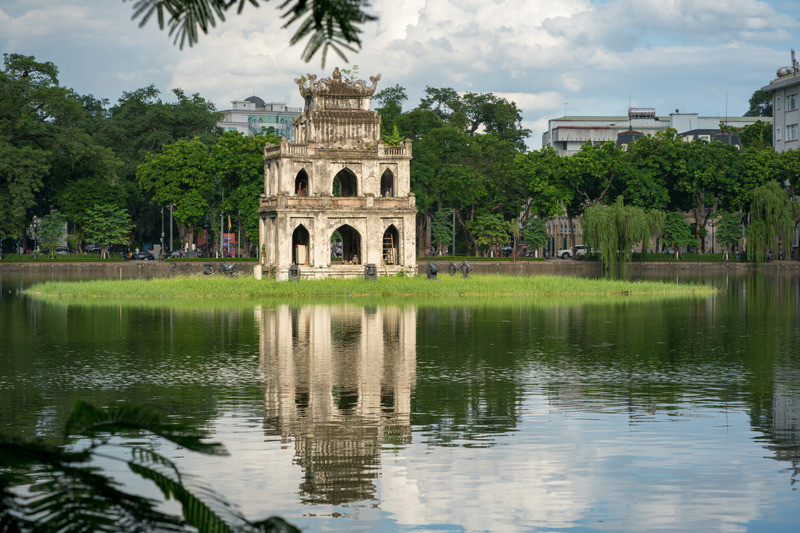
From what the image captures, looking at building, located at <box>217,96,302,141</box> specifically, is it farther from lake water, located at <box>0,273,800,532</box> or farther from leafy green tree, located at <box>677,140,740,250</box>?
lake water, located at <box>0,273,800,532</box>

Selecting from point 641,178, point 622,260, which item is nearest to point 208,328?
point 622,260

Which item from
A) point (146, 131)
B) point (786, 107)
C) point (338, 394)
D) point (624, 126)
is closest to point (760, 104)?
point (624, 126)

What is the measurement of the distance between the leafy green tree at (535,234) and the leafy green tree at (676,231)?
11.7 meters

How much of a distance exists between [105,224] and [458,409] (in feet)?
263

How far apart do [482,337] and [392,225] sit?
3171 cm

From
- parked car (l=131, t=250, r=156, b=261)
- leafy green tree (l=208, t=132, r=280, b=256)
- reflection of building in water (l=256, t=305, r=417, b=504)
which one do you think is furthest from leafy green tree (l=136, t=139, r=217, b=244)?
reflection of building in water (l=256, t=305, r=417, b=504)

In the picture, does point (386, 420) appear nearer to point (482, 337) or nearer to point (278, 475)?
point (278, 475)

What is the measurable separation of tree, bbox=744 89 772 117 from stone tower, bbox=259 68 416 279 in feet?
340

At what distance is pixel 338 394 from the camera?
61.9ft

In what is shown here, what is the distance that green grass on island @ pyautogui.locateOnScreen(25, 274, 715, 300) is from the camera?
47250mm

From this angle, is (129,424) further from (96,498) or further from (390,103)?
(390,103)

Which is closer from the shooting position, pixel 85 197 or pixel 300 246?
pixel 300 246

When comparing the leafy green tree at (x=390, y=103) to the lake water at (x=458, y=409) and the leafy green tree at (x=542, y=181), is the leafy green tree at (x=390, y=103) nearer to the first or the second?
the leafy green tree at (x=542, y=181)

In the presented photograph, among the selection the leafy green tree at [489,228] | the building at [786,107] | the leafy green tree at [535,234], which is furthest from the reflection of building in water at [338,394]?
the building at [786,107]
